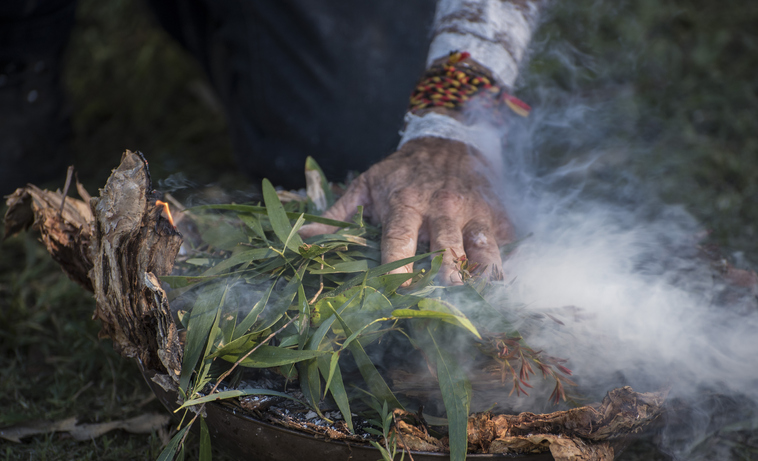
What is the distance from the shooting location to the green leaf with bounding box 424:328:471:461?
2.46 ft

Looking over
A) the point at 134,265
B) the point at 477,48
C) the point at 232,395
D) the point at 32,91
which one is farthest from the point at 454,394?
the point at 32,91

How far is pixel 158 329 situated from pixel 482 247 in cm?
65

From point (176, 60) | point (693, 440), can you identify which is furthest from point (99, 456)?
point (176, 60)

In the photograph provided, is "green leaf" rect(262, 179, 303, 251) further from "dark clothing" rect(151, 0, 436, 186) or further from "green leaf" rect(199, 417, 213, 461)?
"dark clothing" rect(151, 0, 436, 186)

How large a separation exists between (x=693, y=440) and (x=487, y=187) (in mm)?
758

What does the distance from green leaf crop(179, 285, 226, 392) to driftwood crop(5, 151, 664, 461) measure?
14 millimetres

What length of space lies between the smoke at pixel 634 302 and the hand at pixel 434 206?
0.09m

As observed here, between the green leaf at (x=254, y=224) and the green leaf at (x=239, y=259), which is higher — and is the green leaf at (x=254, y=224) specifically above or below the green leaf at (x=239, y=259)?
above

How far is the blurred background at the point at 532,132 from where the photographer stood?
1.40 meters

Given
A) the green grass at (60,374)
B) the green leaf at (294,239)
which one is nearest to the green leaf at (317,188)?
the green leaf at (294,239)

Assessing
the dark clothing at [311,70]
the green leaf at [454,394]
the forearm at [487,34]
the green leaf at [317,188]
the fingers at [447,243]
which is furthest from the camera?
the dark clothing at [311,70]

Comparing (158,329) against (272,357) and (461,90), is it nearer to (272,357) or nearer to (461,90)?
(272,357)

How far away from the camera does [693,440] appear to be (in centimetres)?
117

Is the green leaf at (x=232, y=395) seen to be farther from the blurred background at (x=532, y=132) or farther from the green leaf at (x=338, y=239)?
the blurred background at (x=532, y=132)
